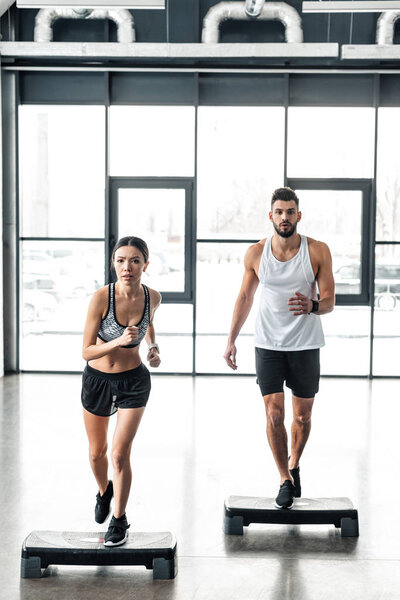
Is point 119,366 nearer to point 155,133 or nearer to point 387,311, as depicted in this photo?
point 155,133

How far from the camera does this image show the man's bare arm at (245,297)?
4027mm

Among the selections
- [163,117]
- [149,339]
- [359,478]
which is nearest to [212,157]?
[163,117]

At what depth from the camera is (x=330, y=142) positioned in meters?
8.20

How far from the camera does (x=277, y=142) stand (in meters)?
8.18

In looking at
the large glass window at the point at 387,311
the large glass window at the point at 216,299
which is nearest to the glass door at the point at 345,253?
the large glass window at the point at 387,311

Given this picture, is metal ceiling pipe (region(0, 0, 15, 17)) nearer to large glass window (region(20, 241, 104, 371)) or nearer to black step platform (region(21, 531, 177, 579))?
large glass window (region(20, 241, 104, 371))

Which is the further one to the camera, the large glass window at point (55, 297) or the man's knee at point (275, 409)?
the large glass window at point (55, 297)

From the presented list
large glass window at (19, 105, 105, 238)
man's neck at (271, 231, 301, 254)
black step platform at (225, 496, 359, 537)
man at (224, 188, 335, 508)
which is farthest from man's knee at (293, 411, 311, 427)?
large glass window at (19, 105, 105, 238)

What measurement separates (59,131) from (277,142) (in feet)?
7.79

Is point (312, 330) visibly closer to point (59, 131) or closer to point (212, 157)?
point (212, 157)

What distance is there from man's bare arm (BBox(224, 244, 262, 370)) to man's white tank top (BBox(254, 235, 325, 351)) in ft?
0.42

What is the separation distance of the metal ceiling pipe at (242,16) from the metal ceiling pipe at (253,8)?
0.27 feet

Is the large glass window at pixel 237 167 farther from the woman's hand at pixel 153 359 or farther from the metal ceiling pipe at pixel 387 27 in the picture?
the woman's hand at pixel 153 359

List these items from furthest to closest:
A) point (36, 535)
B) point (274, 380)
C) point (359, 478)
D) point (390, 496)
A: point (359, 478) → point (390, 496) → point (274, 380) → point (36, 535)
